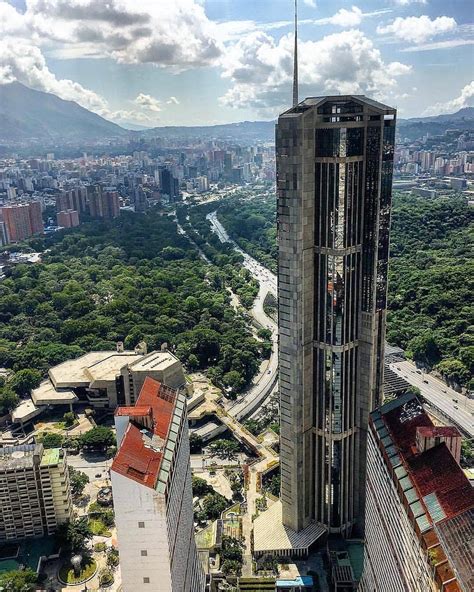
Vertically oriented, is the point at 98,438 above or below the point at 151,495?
below

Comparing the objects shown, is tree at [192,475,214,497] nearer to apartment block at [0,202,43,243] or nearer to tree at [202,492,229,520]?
tree at [202,492,229,520]

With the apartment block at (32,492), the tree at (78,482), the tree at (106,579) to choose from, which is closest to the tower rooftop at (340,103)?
the apartment block at (32,492)

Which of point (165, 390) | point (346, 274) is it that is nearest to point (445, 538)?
point (165, 390)

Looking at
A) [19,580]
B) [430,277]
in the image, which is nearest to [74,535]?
[19,580]

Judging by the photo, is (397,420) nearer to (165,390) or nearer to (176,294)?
(165,390)

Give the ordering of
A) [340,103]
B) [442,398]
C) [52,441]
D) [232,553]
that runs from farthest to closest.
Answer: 1. [442,398]
2. [52,441]
3. [232,553]
4. [340,103]

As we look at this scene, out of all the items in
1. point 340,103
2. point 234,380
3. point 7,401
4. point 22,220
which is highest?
point 340,103

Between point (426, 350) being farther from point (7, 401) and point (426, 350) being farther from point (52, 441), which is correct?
point (7, 401)
